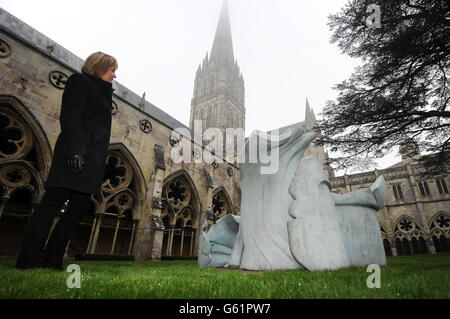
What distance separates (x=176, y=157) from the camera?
13.3 m

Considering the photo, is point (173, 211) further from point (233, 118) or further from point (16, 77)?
point (233, 118)

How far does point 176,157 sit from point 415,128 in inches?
437

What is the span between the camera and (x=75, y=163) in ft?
6.79

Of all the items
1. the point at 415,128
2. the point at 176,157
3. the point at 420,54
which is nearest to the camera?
the point at 420,54

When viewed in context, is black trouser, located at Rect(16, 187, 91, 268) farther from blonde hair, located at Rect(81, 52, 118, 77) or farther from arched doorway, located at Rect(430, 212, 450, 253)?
arched doorway, located at Rect(430, 212, 450, 253)

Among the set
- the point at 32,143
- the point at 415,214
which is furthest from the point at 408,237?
the point at 32,143

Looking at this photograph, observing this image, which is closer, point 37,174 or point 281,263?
point 281,263

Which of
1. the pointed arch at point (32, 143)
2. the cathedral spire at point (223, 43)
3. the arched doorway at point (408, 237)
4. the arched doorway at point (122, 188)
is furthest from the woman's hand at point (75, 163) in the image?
the cathedral spire at point (223, 43)

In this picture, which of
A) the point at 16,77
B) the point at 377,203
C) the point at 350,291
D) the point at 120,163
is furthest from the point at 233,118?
the point at 350,291

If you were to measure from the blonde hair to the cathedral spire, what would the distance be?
1696 inches

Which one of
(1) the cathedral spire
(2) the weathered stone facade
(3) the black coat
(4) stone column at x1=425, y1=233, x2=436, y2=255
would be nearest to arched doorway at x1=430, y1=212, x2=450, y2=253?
(2) the weathered stone facade

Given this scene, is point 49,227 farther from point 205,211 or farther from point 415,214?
point 415,214

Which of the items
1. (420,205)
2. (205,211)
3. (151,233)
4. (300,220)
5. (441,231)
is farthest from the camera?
(420,205)

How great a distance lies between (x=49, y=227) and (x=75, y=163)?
70cm
